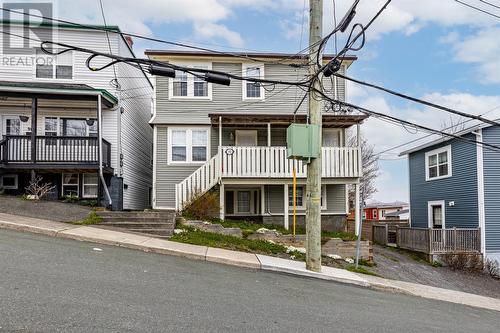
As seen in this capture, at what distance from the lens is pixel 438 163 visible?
20.0m

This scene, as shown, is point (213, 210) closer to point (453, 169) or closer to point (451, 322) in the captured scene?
point (451, 322)

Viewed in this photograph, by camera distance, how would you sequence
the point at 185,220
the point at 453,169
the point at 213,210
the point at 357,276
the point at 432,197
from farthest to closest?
the point at 432,197 < the point at 453,169 < the point at 213,210 < the point at 185,220 < the point at 357,276

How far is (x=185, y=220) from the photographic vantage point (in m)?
12.8

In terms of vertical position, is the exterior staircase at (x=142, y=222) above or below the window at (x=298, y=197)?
below

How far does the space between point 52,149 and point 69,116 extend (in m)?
2.15

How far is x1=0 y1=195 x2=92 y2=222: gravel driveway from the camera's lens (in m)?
11.7

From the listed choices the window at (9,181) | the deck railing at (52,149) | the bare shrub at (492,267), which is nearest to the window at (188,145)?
the deck railing at (52,149)

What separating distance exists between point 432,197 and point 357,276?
1235cm

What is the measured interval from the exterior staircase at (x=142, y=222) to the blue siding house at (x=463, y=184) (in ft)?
42.2

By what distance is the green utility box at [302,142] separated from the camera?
952 cm

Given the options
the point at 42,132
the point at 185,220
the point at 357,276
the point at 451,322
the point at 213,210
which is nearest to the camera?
the point at 451,322

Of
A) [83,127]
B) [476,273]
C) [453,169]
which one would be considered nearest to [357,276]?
[476,273]

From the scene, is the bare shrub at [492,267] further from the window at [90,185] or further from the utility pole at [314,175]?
the window at [90,185]

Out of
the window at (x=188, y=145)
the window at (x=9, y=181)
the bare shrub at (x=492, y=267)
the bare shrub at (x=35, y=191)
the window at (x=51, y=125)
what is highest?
the window at (x=51, y=125)
